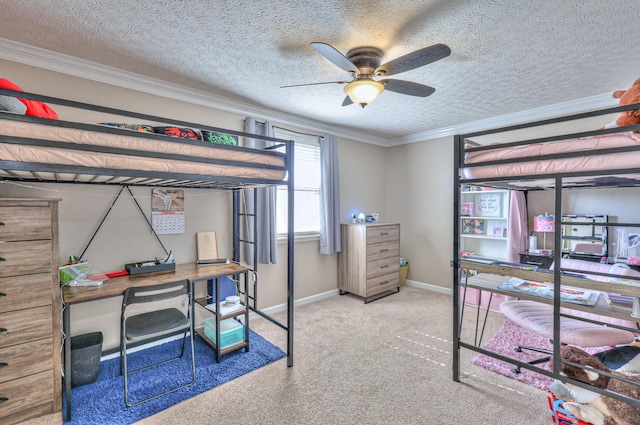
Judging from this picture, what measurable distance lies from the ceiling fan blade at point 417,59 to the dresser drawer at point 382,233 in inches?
90.8

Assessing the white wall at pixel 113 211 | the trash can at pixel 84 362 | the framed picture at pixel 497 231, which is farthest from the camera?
the framed picture at pixel 497 231

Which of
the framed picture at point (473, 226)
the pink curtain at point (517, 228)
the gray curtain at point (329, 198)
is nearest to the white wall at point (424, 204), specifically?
the framed picture at point (473, 226)

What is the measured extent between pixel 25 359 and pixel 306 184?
3.03 meters

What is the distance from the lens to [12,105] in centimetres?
135

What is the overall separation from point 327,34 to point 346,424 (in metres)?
2.52

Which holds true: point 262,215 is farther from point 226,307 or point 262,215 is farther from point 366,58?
point 366,58

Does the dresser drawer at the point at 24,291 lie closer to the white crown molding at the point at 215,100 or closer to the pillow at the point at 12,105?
the pillow at the point at 12,105

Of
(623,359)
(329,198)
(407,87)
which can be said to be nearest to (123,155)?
(407,87)

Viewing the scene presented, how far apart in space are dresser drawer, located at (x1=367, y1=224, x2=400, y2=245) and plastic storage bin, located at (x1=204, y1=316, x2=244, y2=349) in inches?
79.7

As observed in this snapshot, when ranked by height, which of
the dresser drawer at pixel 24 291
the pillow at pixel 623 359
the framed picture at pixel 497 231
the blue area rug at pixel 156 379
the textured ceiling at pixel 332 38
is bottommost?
the blue area rug at pixel 156 379

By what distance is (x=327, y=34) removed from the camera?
1943mm

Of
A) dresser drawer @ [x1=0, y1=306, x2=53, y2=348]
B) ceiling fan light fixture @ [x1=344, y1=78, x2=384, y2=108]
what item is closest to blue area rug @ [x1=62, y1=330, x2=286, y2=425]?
dresser drawer @ [x1=0, y1=306, x2=53, y2=348]

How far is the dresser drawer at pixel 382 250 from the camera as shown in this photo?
13.1 feet

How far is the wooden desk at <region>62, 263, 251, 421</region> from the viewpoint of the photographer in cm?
181
